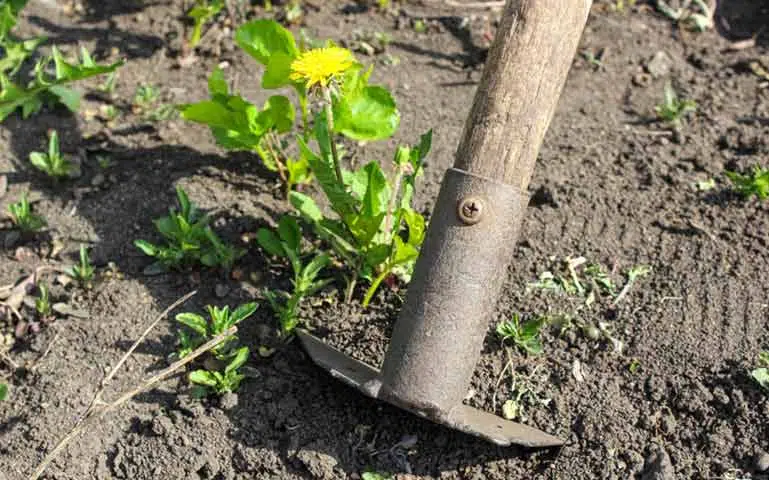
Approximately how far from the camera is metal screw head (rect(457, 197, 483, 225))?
2.31 meters

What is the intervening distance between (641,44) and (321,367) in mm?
2361

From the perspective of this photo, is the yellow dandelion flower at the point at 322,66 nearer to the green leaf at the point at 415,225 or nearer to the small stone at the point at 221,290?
the green leaf at the point at 415,225

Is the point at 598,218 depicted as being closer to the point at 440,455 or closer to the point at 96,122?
the point at 440,455

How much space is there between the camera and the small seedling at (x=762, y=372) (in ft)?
8.54

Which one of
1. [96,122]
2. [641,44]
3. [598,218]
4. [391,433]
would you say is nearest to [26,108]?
[96,122]

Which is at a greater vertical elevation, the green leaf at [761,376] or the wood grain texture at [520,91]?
the wood grain texture at [520,91]

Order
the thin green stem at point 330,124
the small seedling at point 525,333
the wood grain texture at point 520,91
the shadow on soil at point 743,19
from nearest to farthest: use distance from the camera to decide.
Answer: the wood grain texture at point 520,91 < the thin green stem at point 330,124 < the small seedling at point 525,333 < the shadow on soil at point 743,19

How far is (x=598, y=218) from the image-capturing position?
124 inches

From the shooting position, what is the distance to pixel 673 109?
3.58m

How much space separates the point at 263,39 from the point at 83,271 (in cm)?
102

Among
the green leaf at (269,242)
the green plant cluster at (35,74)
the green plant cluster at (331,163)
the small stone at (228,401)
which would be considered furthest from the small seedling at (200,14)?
the small stone at (228,401)

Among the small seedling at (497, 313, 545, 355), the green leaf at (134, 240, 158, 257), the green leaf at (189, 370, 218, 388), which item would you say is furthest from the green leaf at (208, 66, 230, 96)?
the small seedling at (497, 313, 545, 355)

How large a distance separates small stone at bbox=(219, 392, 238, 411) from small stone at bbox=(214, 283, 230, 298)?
1.34 ft

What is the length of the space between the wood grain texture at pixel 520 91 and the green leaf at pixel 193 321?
3.14 feet
